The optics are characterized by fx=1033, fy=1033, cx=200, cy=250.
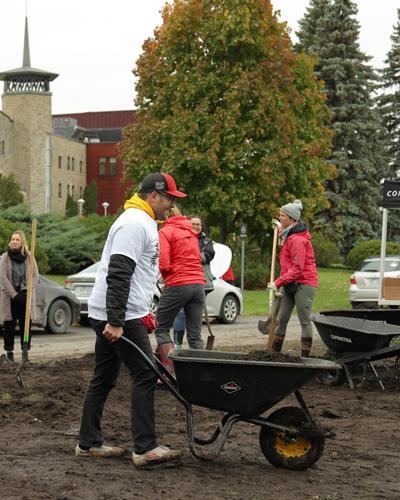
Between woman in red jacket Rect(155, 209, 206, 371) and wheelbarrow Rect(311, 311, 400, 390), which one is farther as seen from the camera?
wheelbarrow Rect(311, 311, 400, 390)

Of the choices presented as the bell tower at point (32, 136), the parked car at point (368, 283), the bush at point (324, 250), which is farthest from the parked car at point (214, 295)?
the bell tower at point (32, 136)

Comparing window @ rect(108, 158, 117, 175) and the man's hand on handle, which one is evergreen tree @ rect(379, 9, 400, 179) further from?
the man's hand on handle

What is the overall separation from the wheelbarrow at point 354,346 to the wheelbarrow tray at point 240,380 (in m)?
4.17

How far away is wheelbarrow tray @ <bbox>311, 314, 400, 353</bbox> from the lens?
11.1 metres

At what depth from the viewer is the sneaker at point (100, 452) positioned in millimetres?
7254

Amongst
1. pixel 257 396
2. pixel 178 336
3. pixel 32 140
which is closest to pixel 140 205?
pixel 257 396

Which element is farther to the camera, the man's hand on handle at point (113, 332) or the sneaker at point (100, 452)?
the sneaker at point (100, 452)

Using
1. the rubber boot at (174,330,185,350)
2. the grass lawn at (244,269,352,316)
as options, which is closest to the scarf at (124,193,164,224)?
the rubber boot at (174,330,185,350)

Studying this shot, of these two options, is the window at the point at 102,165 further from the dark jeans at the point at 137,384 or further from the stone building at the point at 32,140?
the dark jeans at the point at 137,384

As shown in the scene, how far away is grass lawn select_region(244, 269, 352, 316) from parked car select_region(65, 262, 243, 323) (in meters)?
3.89

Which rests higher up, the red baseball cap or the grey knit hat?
the red baseball cap

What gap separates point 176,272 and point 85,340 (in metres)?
7.80

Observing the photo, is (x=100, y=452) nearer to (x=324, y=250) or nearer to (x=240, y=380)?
(x=240, y=380)

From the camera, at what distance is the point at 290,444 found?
23.1ft
